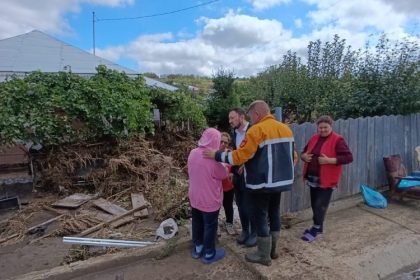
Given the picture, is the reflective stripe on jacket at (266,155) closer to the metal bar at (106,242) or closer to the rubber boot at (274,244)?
the rubber boot at (274,244)

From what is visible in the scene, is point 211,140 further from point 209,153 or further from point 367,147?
point 367,147

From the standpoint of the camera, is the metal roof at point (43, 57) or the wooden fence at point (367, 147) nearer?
the wooden fence at point (367, 147)

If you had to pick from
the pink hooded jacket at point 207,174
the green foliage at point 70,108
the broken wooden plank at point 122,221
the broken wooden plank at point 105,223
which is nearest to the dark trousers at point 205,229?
the pink hooded jacket at point 207,174

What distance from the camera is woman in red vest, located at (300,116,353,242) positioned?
4184mm

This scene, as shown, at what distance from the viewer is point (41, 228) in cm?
503

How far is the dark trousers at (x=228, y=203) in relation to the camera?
14.6 feet

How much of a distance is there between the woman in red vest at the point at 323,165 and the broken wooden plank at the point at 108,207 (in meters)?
3.06

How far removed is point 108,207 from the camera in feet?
19.0

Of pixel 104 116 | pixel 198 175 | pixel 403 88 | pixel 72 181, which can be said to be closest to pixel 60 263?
pixel 198 175

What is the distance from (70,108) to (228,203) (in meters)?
4.33

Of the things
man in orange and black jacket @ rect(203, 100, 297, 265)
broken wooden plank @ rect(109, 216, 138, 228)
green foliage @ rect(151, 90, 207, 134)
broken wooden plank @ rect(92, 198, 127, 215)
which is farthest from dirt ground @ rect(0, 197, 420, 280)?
green foliage @ rect(151, 90, 207, 134)

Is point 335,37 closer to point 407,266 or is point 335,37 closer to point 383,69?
point 383,69

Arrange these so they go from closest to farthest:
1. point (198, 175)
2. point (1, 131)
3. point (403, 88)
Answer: point (198, 175)
point (1, 131)
point (403, 88)

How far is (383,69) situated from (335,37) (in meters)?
5.05
